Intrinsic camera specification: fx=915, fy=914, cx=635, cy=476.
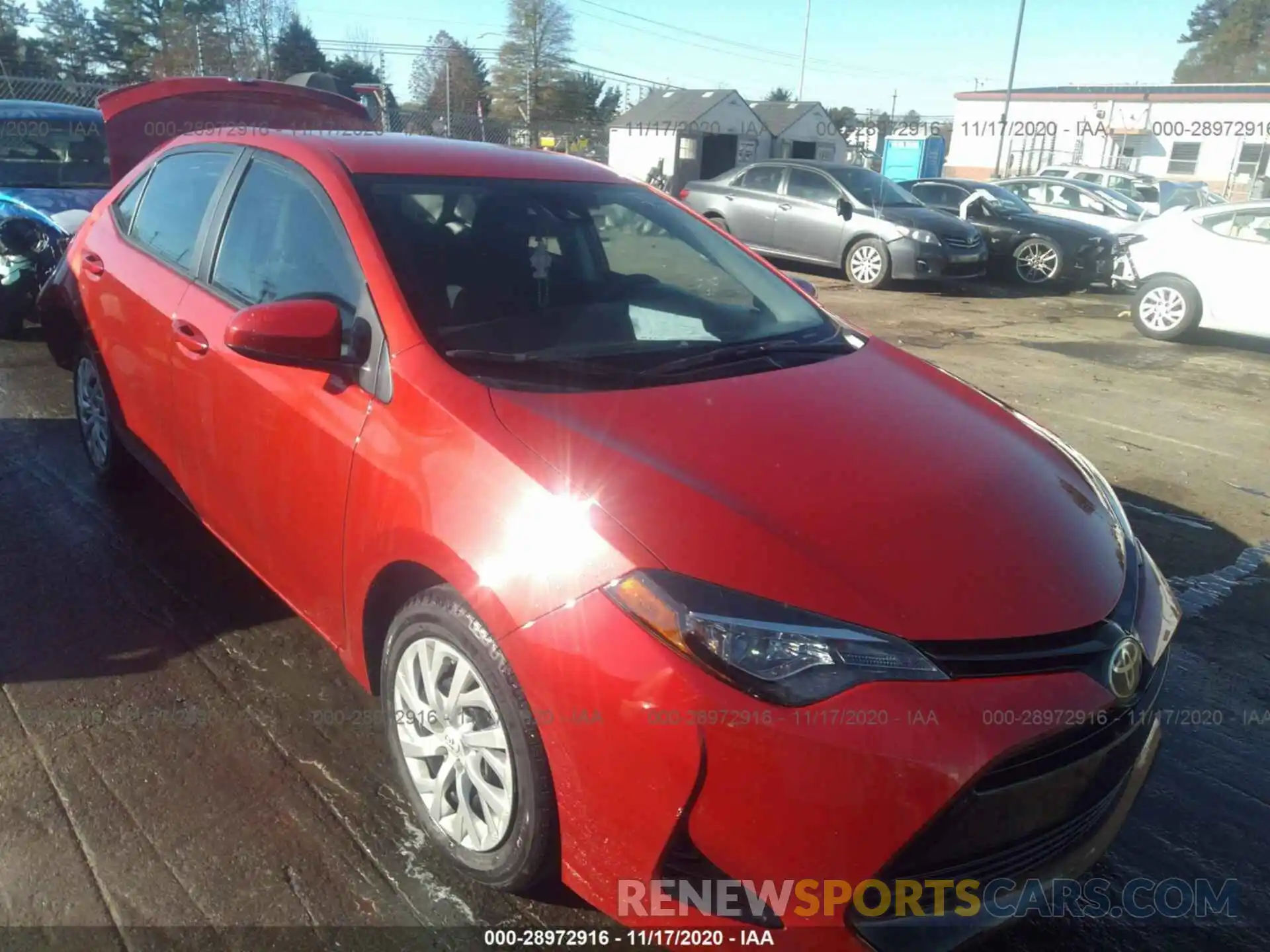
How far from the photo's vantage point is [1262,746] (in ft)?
9.77

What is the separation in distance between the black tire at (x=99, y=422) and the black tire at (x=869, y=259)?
1050cm

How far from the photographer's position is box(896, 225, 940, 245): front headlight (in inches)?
484

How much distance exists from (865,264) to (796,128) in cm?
3012

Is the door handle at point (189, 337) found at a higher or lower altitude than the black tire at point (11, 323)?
higher

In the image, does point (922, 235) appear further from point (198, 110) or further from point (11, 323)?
point (11, 323)

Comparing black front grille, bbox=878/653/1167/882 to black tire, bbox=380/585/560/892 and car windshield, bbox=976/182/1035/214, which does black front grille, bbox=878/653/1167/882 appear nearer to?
black tire, bbox=380/585/560/892

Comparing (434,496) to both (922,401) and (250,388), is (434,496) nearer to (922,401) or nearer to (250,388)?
(250,388)

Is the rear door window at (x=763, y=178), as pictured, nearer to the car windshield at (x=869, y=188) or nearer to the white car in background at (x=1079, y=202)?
the car windshield at (x=869, y=188)

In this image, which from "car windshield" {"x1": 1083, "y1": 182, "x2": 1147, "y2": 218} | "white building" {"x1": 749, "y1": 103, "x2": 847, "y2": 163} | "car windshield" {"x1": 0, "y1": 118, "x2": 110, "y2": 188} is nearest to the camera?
"car windshield" {"x1": 0, "y1": 118, "x2": 110, "y2": 188}

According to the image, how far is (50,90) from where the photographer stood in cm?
1605

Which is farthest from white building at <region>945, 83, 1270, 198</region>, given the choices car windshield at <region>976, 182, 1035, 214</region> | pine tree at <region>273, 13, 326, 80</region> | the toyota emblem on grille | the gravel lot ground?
the toyota emblem on grille

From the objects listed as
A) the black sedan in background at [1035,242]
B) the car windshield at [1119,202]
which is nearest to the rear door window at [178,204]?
the black sedan in background at [1035,242]

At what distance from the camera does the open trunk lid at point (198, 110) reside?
20.9 feet

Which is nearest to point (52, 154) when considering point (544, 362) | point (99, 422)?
point (99, 422)
